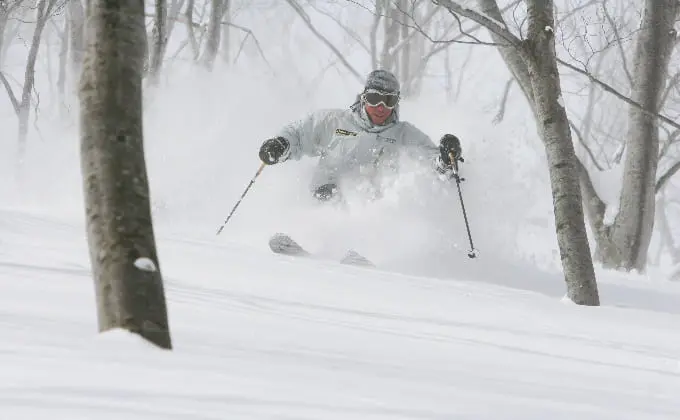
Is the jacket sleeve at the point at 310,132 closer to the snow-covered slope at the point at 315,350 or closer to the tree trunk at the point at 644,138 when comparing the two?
the snow-covered slope at the point at 315,350

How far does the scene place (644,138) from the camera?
7.36 m

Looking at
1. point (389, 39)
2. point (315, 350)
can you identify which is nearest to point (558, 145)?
point (315, 350)

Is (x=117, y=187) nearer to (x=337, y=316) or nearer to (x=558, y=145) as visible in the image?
(x=337, y=316)

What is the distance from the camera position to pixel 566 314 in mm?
4539

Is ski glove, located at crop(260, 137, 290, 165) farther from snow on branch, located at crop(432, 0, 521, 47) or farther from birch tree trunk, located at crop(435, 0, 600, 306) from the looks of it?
snow on branch, located at crop(432, 0, 521, 47)

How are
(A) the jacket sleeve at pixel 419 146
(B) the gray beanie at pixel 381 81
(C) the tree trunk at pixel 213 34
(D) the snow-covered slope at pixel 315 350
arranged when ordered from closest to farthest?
(D) the snow-covered slope at pixel 315 350
(B) the gray beanie at pixel 381 81
(A) the jacket sleeve at pixel 419 146
(C) the tree trunk at pixel 213 34

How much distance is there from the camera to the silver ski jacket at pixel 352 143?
25.4ft

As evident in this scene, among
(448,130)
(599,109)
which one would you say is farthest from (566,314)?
(599,109)

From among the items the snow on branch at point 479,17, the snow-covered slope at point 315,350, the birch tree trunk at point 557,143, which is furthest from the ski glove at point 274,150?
the snow on branch at point 479,17

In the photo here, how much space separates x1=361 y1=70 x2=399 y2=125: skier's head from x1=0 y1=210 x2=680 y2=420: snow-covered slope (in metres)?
2.63

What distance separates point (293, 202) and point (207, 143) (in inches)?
129

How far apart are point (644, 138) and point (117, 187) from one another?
20.3 feet

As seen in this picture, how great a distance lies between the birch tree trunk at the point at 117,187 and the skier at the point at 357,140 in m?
5.22

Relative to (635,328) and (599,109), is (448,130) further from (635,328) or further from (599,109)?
(599,109)
